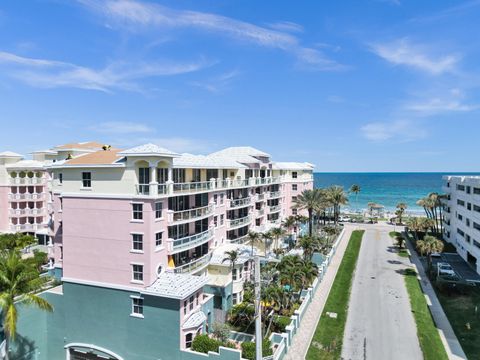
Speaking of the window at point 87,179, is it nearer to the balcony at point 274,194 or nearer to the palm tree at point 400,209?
the balcony at point 274,194

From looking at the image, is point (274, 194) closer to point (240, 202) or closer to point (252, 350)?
point (240, 202)

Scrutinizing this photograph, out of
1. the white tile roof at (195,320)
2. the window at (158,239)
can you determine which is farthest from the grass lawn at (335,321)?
the window at (158,239)

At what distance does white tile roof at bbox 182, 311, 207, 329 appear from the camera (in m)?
24.8

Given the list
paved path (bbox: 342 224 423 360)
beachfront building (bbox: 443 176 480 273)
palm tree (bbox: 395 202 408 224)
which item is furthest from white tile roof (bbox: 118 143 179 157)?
palm tree (bbox: 395 202 408 224)

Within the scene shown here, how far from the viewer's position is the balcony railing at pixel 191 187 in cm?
2875

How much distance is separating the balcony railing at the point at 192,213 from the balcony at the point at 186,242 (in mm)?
1746

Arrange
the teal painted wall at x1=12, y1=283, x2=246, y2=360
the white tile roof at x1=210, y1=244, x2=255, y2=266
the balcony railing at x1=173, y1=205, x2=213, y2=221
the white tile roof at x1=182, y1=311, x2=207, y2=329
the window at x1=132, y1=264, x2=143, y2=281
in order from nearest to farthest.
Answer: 1. the teal painted wall at x1=12, y1=283, x2=246, y2=360
2. the white tile roof at x1=182, y1=311, x2=207, y2=329
3. the window at x1=132, y1=264, x2=143, y2=281
4. the balcony railing at x1=173, y1=205, x2=213, y2=221
5. the white tile roof at x1=210, y1=244, x2=255, y2=266

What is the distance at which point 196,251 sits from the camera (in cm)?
3328

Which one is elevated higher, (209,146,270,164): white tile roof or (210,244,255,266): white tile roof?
(209,146,270,164): white tile roof

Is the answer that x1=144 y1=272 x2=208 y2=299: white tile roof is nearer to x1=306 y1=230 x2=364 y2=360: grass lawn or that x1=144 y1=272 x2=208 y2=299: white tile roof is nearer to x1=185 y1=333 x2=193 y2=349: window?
x1=185 y1=333 x2=193 y2=349: window

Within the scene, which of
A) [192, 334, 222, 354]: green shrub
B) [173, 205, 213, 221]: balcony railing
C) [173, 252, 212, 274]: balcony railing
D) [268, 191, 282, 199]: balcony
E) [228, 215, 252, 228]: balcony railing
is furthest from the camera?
[268, 191, 282, 199]: balcony

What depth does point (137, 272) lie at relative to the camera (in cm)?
2578

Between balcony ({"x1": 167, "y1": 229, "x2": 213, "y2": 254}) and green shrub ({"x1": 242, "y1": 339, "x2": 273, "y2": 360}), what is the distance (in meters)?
9.34

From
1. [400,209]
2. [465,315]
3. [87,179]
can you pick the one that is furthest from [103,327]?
[400,209]
